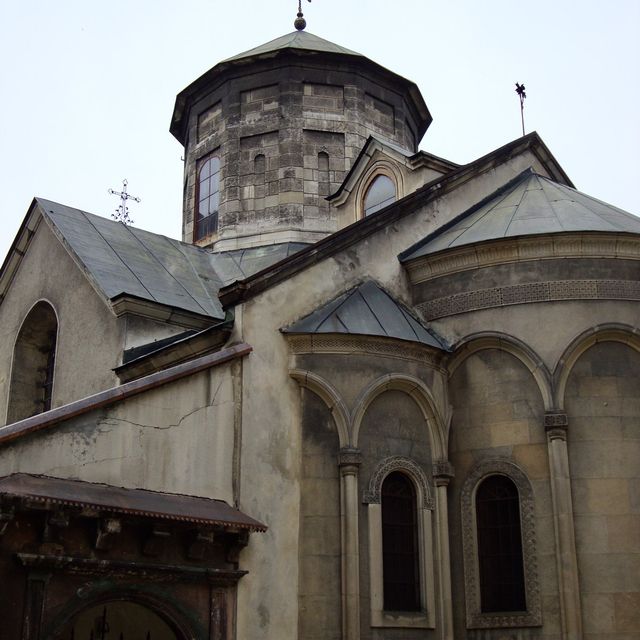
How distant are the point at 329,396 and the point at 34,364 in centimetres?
864

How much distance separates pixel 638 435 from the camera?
14664mm

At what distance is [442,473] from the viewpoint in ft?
49.3

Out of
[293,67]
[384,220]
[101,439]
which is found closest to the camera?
[101,439]

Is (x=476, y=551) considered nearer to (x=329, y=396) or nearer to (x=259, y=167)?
(x=329, y=396)

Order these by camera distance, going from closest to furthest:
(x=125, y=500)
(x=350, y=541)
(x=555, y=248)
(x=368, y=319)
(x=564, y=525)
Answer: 1. (x=125, y=500)
2. (x=350, y=541)
3. (x=564, y=525)
4. (x=368, y=319)
5. (x=555, y=248)

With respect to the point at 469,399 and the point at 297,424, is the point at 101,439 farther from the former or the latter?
the point at 469,399

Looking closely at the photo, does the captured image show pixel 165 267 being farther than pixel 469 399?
Yes

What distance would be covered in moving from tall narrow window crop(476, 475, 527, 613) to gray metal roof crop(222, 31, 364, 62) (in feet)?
44.0

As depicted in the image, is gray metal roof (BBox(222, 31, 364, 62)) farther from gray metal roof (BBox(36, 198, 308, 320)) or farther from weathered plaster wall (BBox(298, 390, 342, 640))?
weathered plaster wall (BBox(298, 390, 342, 640))

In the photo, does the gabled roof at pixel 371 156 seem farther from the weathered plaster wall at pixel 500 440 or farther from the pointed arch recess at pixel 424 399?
the pointed arch recess at pixel 424 399

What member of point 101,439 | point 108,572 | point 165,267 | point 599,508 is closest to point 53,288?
point 165,267

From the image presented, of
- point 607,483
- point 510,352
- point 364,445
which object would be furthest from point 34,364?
point 607,483

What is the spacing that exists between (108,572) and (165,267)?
34.6 ft

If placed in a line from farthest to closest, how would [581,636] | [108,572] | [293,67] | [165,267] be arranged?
[293,67]
[165,267]
[581,636]
[108,572]
